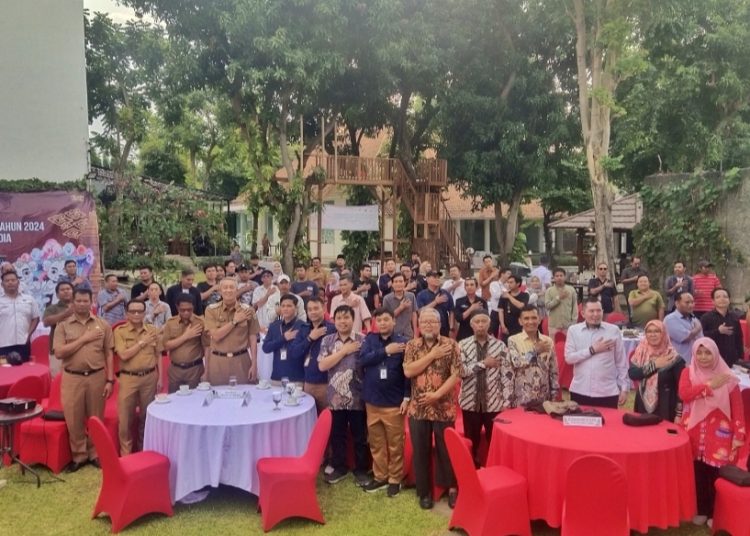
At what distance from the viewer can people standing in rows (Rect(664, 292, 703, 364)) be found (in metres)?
7.94

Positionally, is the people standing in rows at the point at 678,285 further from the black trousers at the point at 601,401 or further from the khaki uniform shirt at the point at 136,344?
the khaki uniform shirt at the point at 136,344

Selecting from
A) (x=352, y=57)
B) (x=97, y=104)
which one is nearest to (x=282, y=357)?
(x=97, y=104)

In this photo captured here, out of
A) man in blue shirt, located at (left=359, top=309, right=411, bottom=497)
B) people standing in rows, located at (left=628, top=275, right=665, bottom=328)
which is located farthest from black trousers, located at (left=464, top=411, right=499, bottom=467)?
people standing in rows, located at (left=628, top=275, right=665, bottom=328)

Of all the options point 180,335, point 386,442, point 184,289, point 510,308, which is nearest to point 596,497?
point 386,442

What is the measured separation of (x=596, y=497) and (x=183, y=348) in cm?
423

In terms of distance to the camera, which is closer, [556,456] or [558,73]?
[556,456]

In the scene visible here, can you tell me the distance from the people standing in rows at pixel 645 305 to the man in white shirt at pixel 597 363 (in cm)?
347

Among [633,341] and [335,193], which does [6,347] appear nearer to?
[633,341]

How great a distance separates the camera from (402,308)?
948cm

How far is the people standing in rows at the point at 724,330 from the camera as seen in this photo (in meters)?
7.96

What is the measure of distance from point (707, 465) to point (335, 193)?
30398 millimetres

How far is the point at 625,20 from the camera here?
14.7m

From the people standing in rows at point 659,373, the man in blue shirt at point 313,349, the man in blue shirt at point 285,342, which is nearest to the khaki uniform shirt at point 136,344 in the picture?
the man in blue shirt at point 285,342

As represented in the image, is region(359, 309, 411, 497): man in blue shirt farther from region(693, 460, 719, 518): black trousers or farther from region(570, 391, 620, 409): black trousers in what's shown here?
region(693, 460, 719, 518): black trousers
